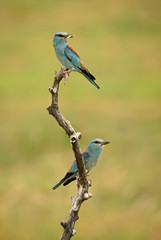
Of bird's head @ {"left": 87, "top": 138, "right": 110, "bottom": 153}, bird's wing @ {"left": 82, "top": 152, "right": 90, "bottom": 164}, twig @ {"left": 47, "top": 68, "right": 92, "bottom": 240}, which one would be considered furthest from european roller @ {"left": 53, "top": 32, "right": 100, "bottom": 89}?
bird's wing @ {"left": 82, "top": 152, "right": 90, "bottom": 164}

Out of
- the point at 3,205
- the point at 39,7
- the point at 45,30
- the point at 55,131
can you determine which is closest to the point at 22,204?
the point at 3,205

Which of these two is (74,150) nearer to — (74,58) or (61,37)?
(74,58)

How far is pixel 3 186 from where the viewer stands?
1068 centimetres

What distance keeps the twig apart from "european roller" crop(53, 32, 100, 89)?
0.29 m

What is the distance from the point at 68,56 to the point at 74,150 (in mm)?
921

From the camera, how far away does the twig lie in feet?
15.7

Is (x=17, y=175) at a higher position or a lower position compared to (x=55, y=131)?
lower

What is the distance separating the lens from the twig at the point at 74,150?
4789mm

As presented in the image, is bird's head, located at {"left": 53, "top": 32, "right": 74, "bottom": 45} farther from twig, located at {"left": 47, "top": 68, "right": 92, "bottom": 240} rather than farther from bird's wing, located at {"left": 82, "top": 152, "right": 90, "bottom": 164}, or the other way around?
bird's wing, located at {"left": 82, "top": 152, "right": 90, "bottom": 164}

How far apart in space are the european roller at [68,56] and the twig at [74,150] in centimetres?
29

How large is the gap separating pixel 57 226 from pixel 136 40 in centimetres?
1288

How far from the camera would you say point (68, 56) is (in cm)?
525

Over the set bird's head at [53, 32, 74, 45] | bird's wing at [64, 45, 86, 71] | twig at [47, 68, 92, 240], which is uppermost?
bird's head at [53, 32, 74, 45]

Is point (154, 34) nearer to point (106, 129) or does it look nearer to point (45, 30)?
point (45, 30)
